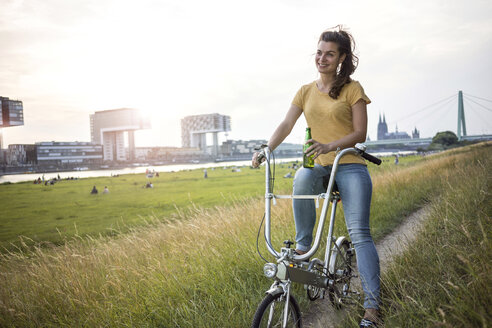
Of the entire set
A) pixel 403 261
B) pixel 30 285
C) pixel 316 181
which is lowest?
pixel 30 285

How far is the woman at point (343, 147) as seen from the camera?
2.40 meters

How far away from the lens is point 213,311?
2908mm

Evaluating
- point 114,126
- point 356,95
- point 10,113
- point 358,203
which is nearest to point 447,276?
point 358,203

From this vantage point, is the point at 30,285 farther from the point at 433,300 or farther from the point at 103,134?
the point at 103,134

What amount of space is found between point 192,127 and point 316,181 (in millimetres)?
194727

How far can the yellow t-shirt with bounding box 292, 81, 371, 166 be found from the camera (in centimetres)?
240

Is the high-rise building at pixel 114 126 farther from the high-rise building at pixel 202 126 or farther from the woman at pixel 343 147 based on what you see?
the woman at pixel 343 147

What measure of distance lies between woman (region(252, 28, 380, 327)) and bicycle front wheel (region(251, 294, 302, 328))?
0.54 metres

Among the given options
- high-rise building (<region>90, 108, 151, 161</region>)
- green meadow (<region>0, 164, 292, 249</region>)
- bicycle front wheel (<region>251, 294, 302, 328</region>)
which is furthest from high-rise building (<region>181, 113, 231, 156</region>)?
bicycle front wheel (<region>251, 294, 302, 328</region>)

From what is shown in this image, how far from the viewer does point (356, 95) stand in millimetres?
2375

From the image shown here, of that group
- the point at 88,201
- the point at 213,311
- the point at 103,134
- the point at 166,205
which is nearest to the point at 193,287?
the point at 213,311

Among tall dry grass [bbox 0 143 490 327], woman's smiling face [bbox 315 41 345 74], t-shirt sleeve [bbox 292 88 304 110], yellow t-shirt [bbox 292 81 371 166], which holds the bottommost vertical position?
tall dry grass [bbox 0 143 490 327]

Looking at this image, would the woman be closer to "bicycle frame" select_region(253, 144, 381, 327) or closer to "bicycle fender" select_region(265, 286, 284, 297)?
"bicycle frame" select_region(253, 144, 381, 327)

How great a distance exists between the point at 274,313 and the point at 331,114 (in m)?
1.42
